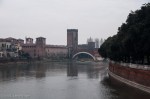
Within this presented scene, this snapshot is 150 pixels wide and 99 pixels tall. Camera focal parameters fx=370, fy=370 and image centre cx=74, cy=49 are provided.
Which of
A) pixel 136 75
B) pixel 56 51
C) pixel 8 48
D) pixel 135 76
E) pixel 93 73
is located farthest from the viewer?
pixel 56 51

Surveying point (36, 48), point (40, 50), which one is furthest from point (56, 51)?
point (36, 48)

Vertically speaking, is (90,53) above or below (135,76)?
above

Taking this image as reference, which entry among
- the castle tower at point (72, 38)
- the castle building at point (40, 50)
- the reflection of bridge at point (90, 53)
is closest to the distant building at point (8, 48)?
the castle building at point (40, 50)

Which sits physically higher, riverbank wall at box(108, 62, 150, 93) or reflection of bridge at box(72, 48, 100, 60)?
reflection of bridge at box(72, 48, 100, 60)

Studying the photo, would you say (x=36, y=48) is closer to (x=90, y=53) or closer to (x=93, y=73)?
(x=90, y=53)

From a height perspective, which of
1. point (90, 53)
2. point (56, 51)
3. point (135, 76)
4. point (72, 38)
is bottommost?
point (135, 76)

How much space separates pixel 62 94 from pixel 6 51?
280 ft

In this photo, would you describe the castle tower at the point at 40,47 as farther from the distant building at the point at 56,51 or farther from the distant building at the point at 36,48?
the distant building at the point at 56,51

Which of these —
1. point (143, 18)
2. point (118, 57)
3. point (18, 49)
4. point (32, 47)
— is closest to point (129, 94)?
point (143, 18)

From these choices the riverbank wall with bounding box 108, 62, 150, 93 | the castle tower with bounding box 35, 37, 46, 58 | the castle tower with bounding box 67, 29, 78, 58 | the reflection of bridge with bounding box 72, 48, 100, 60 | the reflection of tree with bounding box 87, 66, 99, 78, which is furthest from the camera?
the castle tower with bounding box 67, 29, 78, 58

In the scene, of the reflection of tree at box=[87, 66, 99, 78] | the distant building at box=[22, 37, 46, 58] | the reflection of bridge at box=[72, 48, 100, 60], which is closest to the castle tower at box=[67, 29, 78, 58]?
the reflection of bridge at box=[72, 48, 100, 60]

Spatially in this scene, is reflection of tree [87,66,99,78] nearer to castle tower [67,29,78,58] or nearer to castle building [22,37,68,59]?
castle building [22,37,68,59]

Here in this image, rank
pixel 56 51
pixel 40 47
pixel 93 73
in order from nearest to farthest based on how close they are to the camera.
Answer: pixel 93 73
pixel 40 47
pixel 56 51

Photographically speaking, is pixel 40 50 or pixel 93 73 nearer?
pixel 93 73
